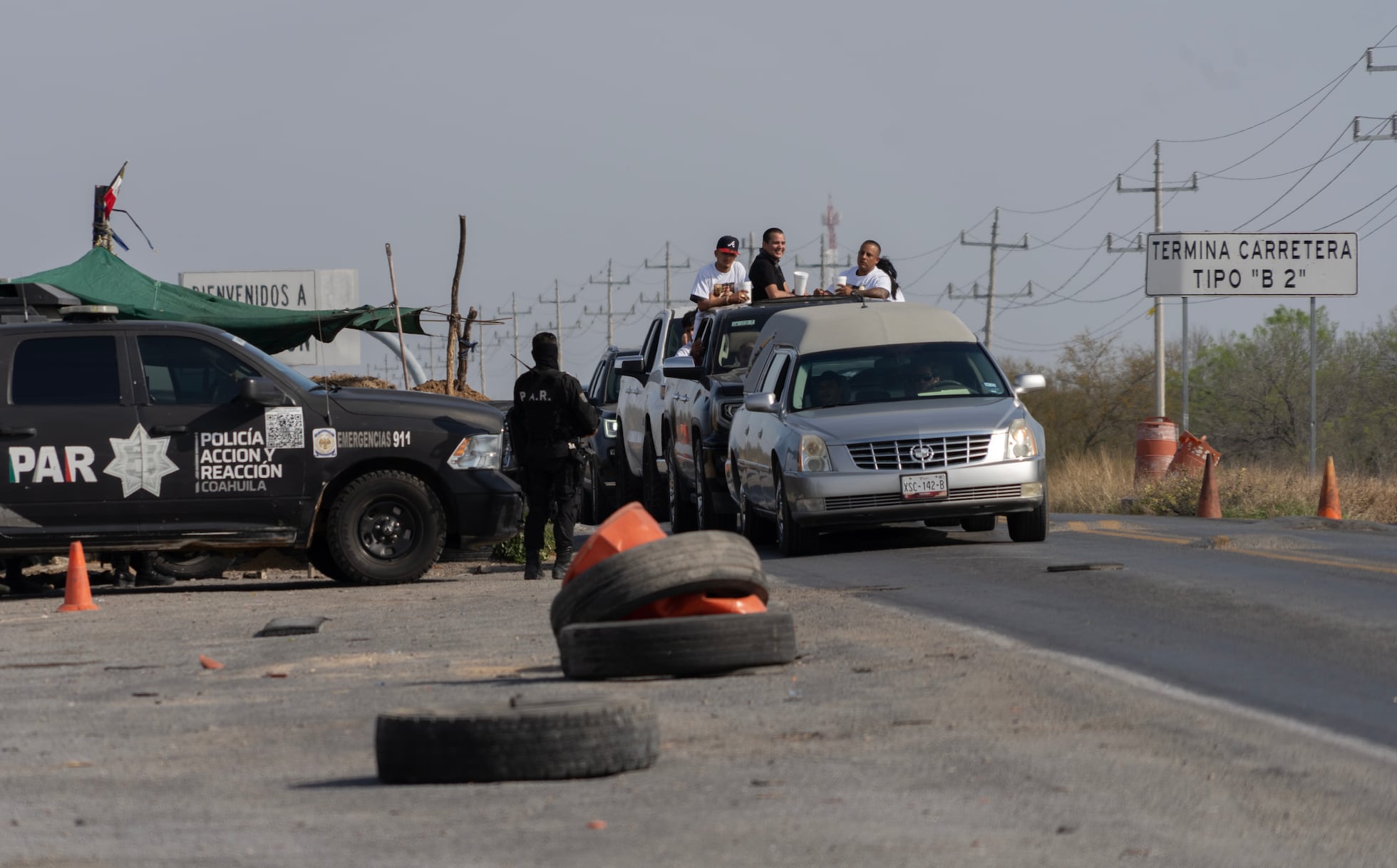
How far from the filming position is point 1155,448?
30.6 m

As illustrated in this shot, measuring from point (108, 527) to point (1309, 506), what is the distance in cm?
1639

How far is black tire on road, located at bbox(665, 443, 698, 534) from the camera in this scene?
61.7ft

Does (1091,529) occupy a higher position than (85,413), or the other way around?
(85,413)

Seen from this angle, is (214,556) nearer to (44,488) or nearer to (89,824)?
(44,488)

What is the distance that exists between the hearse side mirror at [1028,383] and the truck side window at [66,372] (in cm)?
713

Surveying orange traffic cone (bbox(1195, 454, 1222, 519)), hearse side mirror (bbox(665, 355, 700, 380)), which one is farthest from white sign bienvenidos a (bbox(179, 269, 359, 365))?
hearse side mirror (bbox(665, 355, 700, 380))

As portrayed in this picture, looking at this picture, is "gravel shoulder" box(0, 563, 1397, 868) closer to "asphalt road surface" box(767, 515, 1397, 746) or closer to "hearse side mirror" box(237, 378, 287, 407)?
"asphalt road surface" box(767, 515, 1397, 746)

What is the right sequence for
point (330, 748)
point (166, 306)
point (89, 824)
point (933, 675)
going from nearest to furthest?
point (89, 824) → point (330, 748) → point (933, 675) → point (166, 306)

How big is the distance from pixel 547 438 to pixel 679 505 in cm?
440

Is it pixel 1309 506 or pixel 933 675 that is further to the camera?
pixel 1309 506

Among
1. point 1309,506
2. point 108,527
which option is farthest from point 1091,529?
point 108,527

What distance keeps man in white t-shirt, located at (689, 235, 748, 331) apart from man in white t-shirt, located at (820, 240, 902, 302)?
0.90 m

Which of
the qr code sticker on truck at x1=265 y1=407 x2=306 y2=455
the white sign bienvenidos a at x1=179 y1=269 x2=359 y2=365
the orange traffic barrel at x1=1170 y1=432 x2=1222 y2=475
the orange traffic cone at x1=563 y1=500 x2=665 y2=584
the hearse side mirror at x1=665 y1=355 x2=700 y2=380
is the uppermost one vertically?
the white sign bienvenidos a at x1=179 y1=269 x2=359 y2=365

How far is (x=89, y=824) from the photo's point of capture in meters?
5.58
